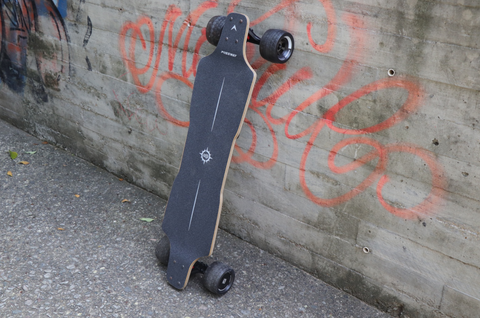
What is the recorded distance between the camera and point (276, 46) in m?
2.52

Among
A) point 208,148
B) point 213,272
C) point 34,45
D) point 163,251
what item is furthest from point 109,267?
point 34,45

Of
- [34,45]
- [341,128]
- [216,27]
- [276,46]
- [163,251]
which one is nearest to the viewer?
[276,46]

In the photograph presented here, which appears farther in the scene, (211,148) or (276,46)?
(211,148)

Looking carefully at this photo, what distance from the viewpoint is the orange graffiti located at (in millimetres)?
2404

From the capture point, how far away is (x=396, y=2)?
88.5 inches

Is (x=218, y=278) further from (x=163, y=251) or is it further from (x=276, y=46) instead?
(x=276, y=46)

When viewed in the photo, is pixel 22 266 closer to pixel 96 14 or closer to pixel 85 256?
pixel 85 256

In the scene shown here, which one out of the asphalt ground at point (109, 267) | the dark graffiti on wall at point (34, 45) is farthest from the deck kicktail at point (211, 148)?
the dark graffiti on wall at point (34, 45)

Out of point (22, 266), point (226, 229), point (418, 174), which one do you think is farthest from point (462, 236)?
point (22, 266)

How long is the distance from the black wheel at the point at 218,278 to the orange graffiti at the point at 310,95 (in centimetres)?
A: 72

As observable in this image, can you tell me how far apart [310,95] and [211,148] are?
70 cm

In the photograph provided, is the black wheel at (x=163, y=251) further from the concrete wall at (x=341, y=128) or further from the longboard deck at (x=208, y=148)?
the concrete wall at (x=341, y=128)

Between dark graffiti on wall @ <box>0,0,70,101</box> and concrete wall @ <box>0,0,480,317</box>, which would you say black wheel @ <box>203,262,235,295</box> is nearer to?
concrete wall @ <box>0,0,480,317</box>

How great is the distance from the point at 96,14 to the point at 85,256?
199 cm
